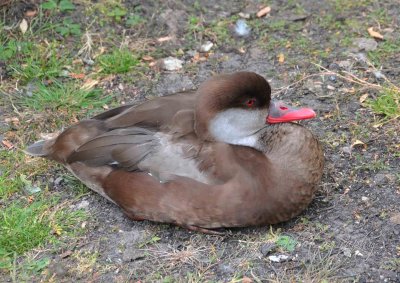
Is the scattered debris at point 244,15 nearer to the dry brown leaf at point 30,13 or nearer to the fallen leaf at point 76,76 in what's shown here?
the fallen leaf at point 76,76

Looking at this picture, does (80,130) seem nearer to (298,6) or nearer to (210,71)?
(210,71)

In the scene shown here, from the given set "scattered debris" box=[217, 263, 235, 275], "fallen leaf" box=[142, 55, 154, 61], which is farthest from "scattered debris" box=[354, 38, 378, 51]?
"scattered debris" box=[217, 263, 235, 275]

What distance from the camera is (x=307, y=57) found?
5.53 metres

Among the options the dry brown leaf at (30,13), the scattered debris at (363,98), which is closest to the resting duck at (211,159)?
the scattered debris at (363,98)

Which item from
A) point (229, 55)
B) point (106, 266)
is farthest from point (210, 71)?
point (106, 266)

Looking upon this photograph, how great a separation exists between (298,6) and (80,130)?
2347mm

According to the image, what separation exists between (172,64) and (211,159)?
68.6 inches

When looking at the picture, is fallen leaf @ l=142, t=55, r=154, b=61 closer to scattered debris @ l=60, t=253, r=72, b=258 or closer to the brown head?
the brown head

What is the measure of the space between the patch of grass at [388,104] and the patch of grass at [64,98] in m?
1.84

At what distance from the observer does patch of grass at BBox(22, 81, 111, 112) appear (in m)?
5.26

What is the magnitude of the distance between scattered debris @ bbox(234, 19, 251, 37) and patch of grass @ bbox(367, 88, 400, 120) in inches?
52.1

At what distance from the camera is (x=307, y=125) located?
16.0 ft

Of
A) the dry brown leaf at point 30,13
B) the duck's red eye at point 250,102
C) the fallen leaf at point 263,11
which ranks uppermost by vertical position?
the duck's red eye at point 250,102

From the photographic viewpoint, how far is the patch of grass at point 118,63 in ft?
18.2
